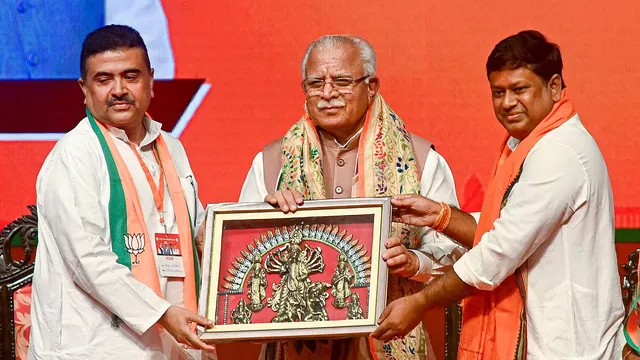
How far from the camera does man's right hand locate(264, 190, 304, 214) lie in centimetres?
350

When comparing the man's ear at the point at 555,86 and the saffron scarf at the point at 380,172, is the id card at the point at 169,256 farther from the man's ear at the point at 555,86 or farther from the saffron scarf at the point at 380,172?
the man's ear at the point at 555,86

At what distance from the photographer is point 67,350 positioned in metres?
3.62

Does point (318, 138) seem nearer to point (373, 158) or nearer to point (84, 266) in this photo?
point (373, 158)

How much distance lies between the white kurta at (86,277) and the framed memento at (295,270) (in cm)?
28

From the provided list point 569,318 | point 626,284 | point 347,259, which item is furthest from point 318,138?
point 626,284

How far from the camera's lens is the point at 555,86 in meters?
3.44

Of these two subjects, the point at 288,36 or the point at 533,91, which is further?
the point at 288,36

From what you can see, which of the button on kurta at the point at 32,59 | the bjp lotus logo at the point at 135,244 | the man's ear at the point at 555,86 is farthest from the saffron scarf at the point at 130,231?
the man's ear at the point at 555,86

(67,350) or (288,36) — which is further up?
(288,36)

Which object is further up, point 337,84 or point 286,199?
point 337,84

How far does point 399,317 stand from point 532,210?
0.54m

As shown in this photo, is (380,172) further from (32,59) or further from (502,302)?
(32,59)

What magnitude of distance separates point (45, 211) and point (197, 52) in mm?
1382

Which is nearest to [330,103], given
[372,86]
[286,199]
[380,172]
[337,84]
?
[337,84]
